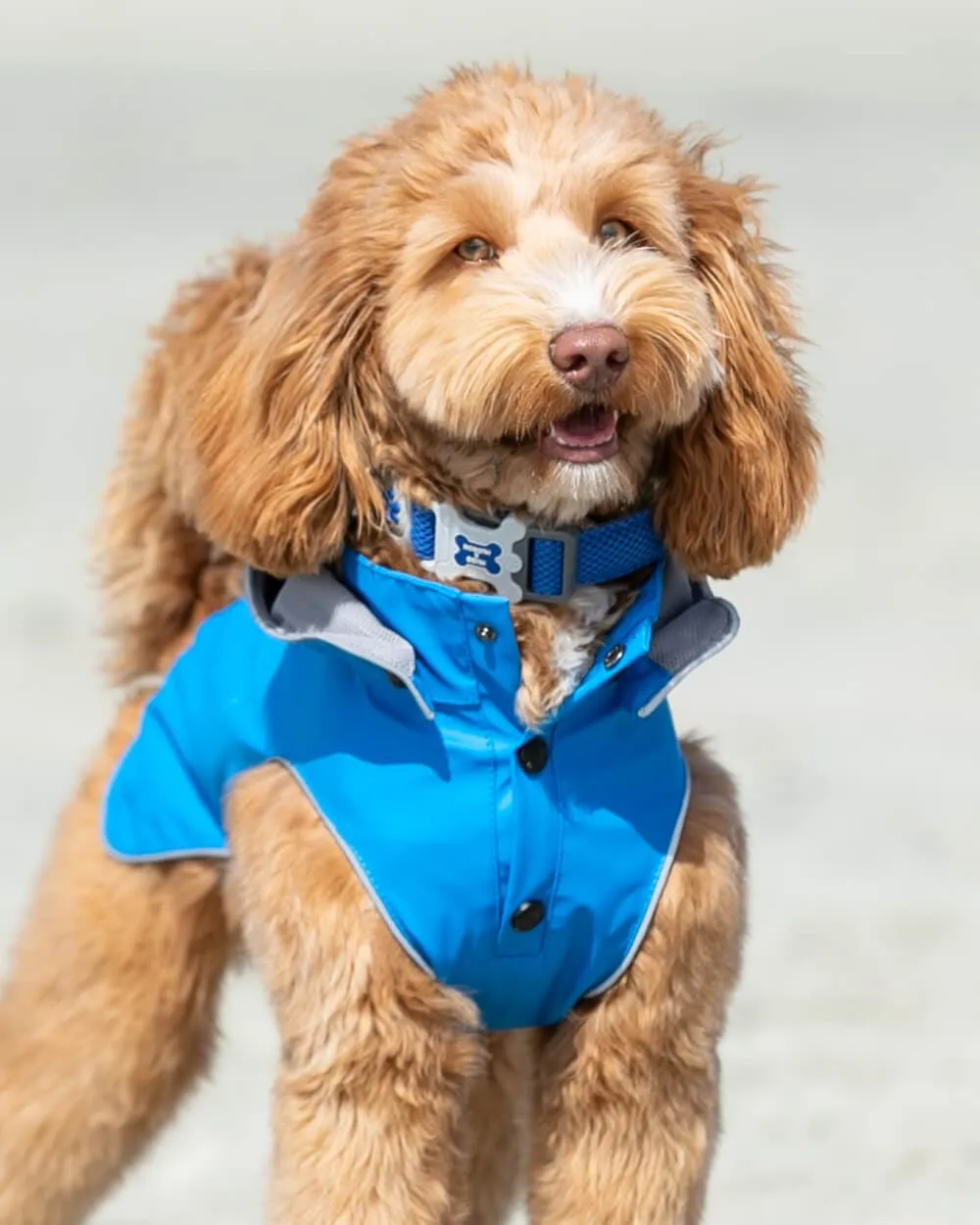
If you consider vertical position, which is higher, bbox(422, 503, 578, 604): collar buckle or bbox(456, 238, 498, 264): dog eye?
bbox(456, 238, 498, 264): dog eye

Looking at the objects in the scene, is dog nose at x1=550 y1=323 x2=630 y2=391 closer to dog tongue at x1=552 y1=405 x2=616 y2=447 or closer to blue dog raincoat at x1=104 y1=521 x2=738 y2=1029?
dog tongue at x1=552 y1=405 x2=616 y2=447

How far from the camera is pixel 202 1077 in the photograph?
3.81m

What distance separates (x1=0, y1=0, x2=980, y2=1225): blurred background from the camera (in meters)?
5.04

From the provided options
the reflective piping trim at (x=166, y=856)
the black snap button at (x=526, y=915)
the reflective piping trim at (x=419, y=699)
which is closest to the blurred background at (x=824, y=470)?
the reflective piping trim at (x=166, y=856)

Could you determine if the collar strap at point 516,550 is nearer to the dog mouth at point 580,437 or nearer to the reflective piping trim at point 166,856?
the dog mouth at point 580,437

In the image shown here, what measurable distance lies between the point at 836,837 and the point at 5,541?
3.32 meters

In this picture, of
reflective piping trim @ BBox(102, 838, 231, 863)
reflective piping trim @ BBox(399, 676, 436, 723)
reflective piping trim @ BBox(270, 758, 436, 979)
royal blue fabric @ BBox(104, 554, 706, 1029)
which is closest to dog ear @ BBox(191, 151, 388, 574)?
royal blue fabric @ BBox(104, 554, 706, 1029)

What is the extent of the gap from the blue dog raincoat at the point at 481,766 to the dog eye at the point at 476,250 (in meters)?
0.43

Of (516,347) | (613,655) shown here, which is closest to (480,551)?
(613,655)

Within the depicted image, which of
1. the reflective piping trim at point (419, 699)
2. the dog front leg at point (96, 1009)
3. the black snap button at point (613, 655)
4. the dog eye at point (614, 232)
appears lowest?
the dog front leg at point (96, 1009)

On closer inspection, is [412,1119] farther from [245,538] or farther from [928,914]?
[928,914]

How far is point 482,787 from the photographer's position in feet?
10.6

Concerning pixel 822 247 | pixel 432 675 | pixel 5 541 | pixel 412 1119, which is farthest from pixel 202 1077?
pixel 822 247

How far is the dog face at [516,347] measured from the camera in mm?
3002
